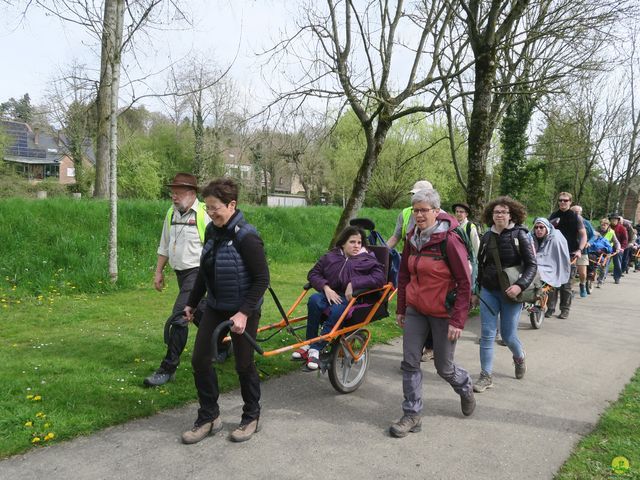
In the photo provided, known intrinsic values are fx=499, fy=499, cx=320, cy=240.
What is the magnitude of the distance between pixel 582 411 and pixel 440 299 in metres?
1.97

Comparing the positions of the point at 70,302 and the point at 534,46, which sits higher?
the point at 534,46

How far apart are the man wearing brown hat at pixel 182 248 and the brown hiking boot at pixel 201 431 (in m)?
1.13

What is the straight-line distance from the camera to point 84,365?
203 inches

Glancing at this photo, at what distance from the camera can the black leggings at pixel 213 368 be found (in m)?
3.80

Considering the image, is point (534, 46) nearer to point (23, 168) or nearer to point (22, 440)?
point (22, 440)

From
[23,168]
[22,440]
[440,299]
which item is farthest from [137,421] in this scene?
[23,168]

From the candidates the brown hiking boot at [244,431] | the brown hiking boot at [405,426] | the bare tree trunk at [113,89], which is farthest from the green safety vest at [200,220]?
the bare tree trunk at [113,89]

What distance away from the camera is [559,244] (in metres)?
7.21

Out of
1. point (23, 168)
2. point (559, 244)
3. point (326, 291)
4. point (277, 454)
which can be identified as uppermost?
point (23, 168)

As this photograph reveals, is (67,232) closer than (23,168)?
Yes

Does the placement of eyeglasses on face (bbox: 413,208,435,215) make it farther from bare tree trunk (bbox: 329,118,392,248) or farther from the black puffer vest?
bare tree trunk (bbox: 329,118,392,248)

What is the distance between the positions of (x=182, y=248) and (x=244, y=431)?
1960mm

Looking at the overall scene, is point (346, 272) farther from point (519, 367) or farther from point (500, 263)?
point (519, 367)

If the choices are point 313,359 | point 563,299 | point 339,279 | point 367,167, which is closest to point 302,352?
point 313,359
